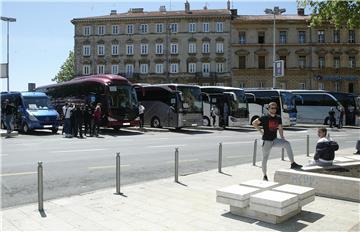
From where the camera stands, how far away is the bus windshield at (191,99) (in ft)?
97.3

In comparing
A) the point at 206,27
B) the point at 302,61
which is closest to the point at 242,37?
the point at 206,27

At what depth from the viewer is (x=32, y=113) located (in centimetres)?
2641

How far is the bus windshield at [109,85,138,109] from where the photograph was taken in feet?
89.4

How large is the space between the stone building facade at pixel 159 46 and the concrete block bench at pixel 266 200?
2632 inches

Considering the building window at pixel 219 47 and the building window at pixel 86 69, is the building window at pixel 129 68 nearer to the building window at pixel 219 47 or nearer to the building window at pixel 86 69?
the building window at pixel 86 69

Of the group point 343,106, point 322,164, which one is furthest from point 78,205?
point 343,106

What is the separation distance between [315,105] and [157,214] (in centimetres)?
3696

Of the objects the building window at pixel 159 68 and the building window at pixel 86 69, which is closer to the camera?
the building window at pixel 159 68

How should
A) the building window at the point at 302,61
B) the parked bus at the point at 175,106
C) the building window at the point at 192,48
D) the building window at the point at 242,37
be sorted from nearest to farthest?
the parked bus at the point at 175,106
the building window at the point at 302,61
the building window at the point at 242,37
the building window at the point at 192,48

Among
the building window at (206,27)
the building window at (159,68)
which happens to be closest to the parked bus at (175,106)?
the building window at (159,68)

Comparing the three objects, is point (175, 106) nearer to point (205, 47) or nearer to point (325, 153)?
point (325, 153)

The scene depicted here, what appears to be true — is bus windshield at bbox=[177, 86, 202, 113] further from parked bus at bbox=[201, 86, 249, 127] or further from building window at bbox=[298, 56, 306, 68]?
building window at bbox=[298, 56, 306, 68]

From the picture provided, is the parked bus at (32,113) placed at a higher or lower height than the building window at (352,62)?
lower

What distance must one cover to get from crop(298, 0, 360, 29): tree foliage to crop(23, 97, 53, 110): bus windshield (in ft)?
59.1
